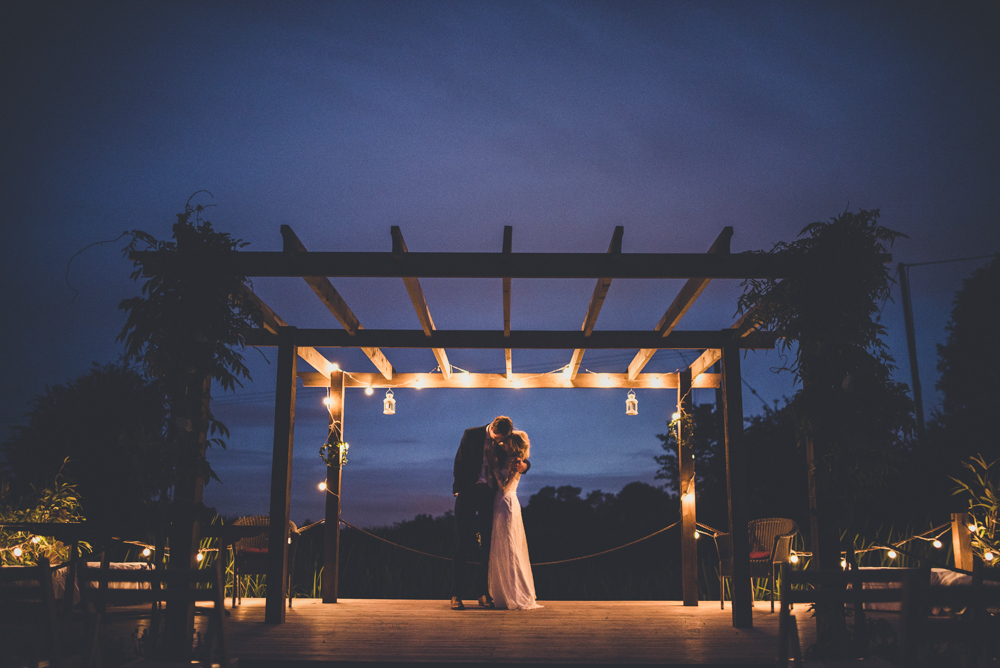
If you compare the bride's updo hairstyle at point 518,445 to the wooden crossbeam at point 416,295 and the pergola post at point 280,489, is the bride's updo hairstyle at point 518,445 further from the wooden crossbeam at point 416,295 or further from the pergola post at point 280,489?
the pergola post at point 280,489

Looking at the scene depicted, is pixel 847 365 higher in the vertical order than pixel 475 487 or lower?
higher

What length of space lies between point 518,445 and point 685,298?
278 cm

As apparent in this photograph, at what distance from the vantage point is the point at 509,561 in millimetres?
7543

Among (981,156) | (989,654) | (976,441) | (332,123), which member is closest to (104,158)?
(332,123)

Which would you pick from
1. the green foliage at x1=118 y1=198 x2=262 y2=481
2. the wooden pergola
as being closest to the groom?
the wooden pergola

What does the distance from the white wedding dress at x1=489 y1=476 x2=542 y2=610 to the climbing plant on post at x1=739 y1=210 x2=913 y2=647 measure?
346 cm

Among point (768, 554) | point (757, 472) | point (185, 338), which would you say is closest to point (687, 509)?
point (768, 554)

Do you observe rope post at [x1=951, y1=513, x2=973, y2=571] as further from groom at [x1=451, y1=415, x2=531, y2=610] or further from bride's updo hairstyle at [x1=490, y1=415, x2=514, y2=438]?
bride's updo hairstyle at [x1=490, y1=415, x2=514, y2=438]

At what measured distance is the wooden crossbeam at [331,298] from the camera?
5.05m

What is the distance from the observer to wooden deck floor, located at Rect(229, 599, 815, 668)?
461cm

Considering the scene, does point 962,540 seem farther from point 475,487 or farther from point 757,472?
point 757,472

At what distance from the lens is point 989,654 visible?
3.43 metres

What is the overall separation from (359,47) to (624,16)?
3.57 m

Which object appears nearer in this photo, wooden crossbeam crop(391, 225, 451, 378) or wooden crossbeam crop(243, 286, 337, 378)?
wooden crossbeam crop(391, 225, 451, 378)
